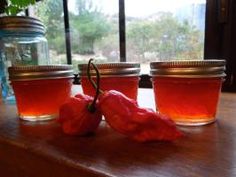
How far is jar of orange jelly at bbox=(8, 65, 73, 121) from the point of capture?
0.41 meters

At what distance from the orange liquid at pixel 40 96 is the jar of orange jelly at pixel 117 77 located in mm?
45

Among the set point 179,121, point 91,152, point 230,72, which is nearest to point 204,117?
point 179,121

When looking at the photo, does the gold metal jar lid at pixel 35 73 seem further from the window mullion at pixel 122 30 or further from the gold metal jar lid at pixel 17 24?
the window mullion at pixel 122 30

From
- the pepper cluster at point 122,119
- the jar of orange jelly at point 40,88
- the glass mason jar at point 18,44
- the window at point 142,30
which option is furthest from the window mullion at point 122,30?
the pepper cluster at point 122,119

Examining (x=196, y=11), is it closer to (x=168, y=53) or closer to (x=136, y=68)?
(x=168, y=53)

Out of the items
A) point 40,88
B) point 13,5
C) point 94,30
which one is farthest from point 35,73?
point 94,30

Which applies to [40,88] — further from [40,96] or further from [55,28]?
[55,28]

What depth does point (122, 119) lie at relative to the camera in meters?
0.30

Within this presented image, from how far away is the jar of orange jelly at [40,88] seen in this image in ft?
1.33

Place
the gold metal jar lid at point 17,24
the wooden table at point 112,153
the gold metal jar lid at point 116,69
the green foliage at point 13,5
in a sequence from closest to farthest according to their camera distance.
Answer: the wooden table at point 112,153 → the gold metal jar lid at point 116,69 → the gold metal jar lid at point 17,24 → the green foliage at point 13,5

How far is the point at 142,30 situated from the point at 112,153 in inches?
27.4

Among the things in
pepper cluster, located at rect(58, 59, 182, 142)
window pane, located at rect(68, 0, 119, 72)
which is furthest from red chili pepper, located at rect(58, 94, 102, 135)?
window pane, located at rect(68, 0, 119, 72)

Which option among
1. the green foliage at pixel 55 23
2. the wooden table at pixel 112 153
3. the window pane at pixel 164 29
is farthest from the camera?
the green foliage at pixel 55 23

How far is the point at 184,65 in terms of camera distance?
34cm
